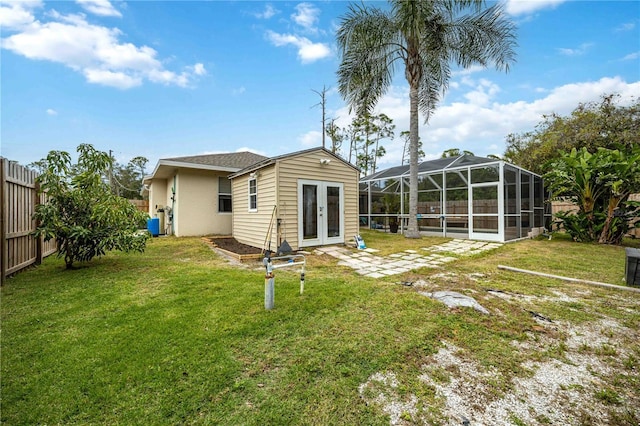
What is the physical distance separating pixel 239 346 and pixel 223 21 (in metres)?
9.55

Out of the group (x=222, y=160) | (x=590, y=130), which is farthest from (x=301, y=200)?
(x=590, y=130)

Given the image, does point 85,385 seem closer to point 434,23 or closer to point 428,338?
point 428,338

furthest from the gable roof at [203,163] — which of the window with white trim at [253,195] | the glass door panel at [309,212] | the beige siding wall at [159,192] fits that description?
the glass door panel at [309,212]

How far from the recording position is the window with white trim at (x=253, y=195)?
800 cm

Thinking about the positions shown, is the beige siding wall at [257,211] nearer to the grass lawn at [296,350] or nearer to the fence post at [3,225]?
the grass lawn at [296,350]

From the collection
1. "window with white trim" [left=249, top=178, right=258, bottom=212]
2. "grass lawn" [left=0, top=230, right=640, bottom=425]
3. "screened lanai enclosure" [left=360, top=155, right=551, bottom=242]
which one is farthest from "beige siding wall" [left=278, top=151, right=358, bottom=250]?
"screened lanai enclosure" [left=360, top=155, right=551, bottom=242]

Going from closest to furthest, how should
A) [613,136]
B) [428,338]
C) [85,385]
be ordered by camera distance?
[85,385], [428,338], [613,136]

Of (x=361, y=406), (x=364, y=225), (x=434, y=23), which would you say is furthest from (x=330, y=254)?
(x=434, y=23)

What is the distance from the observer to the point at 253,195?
26.9 ft

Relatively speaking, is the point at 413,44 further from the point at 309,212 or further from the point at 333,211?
the point at 309,212

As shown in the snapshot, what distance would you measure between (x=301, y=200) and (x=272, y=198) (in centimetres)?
79

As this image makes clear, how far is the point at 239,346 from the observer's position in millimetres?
2289

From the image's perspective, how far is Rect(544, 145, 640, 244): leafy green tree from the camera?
25.2 ft

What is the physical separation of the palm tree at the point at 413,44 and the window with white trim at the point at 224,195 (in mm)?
6009
